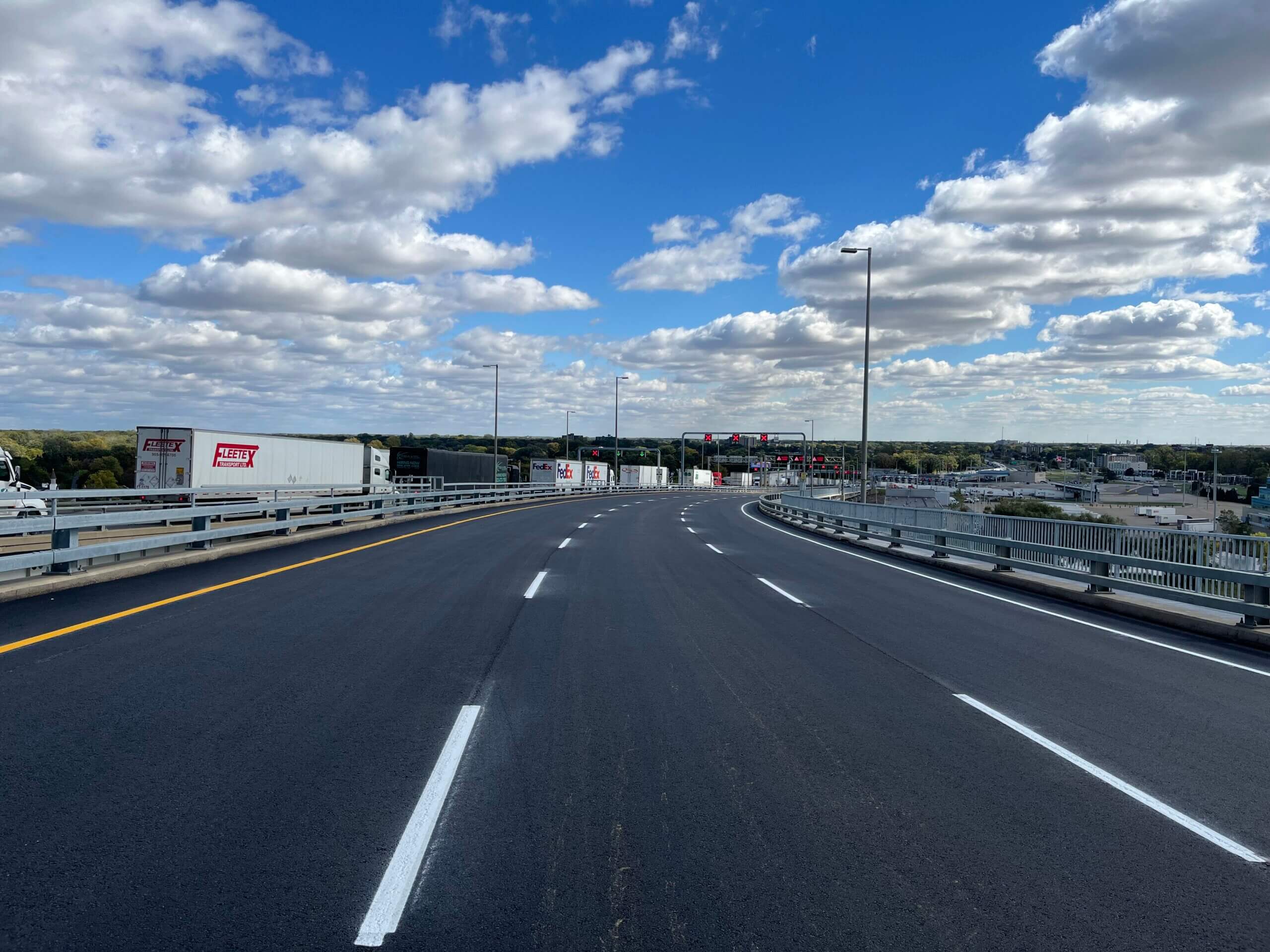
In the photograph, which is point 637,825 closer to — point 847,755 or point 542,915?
point 542,915

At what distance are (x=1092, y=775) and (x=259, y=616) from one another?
8.67 m

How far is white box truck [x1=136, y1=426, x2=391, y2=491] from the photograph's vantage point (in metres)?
29.9

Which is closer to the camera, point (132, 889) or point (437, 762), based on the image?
point (132, 889)

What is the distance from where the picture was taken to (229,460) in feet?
105

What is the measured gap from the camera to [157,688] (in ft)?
23.4

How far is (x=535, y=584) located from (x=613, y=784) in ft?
30.8

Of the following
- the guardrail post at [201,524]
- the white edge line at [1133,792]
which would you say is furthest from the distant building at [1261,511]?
the guardrail post at [201,524]

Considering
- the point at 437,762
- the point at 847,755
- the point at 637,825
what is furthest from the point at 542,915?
the point at 847,755

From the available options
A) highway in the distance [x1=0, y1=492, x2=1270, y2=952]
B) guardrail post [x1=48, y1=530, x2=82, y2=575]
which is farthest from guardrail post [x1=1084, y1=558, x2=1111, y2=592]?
guardrail post [x1=48, y1=530, x2=82, y2=575]

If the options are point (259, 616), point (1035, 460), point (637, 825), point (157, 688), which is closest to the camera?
point (637, 825)

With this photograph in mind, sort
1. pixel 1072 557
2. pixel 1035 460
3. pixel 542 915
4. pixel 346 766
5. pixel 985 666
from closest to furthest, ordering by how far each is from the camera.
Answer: pixel 542 915 → pixel 346 766 → pixel 985 666 → pixel 1072 557 → pixel 1035 460

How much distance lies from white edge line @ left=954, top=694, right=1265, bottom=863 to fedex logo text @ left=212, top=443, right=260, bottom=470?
29.4 meters

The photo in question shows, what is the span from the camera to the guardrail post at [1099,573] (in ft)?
47.9

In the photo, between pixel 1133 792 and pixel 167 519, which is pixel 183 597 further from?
pixel 1133 792
